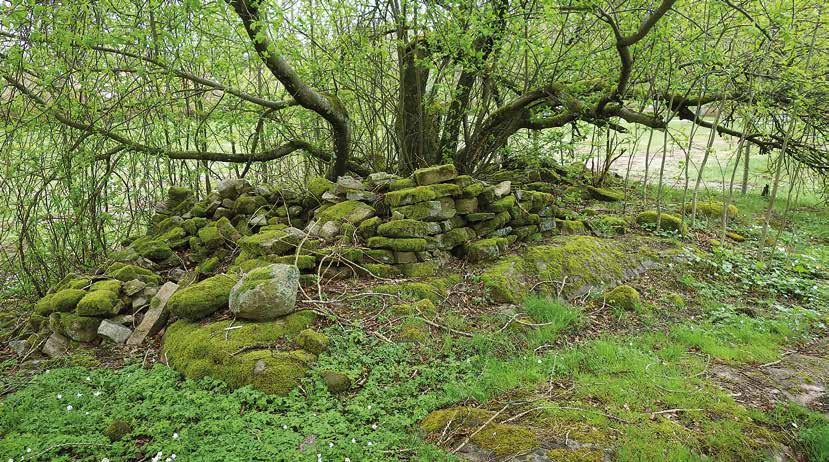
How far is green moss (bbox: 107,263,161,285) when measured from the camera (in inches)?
206

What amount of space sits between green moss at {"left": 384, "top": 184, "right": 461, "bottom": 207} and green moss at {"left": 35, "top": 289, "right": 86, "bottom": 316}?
346cm

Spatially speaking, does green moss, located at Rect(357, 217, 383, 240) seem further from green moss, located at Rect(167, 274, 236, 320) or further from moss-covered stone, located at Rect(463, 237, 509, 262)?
green moss, located at Rect(167, 274, 236, 320)

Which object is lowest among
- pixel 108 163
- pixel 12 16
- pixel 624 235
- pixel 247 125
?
pixel 624 235

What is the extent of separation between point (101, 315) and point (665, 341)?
219 inches

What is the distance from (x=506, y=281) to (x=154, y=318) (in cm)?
369

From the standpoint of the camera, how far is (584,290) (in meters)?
5.61

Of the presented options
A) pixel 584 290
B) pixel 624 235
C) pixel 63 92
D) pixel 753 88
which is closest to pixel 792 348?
pixel 584 290

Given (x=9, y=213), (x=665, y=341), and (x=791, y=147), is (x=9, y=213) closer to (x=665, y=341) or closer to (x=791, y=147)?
(x=665, y=341)

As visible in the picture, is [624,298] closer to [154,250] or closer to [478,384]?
[478,384]

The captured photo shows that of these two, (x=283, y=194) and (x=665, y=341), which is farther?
(x=283, y=194)

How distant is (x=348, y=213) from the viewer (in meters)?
5.94

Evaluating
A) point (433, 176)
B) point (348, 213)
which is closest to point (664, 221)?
point (433, 176)

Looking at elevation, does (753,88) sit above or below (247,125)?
above

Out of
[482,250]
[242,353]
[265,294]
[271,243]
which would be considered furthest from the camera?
[482,250]
